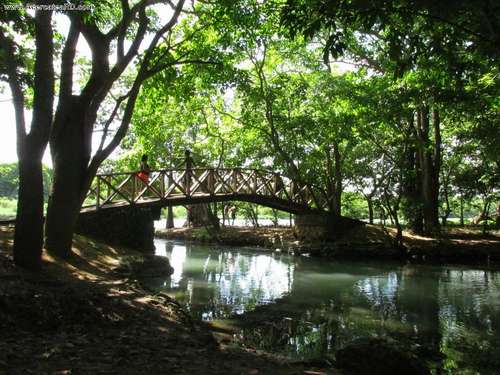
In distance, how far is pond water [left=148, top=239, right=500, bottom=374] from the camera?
21.7 feet

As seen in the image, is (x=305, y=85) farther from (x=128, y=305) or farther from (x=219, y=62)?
(x=128, y=305)

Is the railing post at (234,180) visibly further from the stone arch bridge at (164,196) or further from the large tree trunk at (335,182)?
the large tree trunk at (335,182)

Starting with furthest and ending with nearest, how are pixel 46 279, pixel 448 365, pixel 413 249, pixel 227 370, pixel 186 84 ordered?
1. pixel 413 249
2. pixel 186 84
3. pixel 46 279
4. pixel 448 365
5. pixel 227 370

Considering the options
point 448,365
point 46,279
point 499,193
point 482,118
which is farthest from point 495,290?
point 499,193

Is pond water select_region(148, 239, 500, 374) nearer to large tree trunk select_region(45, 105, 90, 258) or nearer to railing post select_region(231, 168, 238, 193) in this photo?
large tree trunk select_region(45, 105, 90, 258)

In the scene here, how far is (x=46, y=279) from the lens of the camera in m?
6.61

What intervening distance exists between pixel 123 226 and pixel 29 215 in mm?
6995

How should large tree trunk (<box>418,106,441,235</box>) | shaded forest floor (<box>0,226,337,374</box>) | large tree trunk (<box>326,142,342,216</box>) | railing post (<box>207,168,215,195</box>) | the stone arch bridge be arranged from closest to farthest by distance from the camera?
shaded forest floor (<box>0,226,337,374</box>) < the stone arch bridge < railing post (<box>207,168,215,195</box>) < large tree trunk (<box>418,106,441,235</box>) < large tree trunk (<box>326,142,342,216</box>)

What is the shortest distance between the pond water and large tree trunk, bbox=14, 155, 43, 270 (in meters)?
3.12

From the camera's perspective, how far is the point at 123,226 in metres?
14.0

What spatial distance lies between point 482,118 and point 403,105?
244cm

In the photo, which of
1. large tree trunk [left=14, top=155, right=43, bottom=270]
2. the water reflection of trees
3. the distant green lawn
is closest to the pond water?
the water reflection of trees

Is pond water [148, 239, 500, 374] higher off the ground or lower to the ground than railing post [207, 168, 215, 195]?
lower

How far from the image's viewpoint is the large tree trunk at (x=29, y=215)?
701cm
